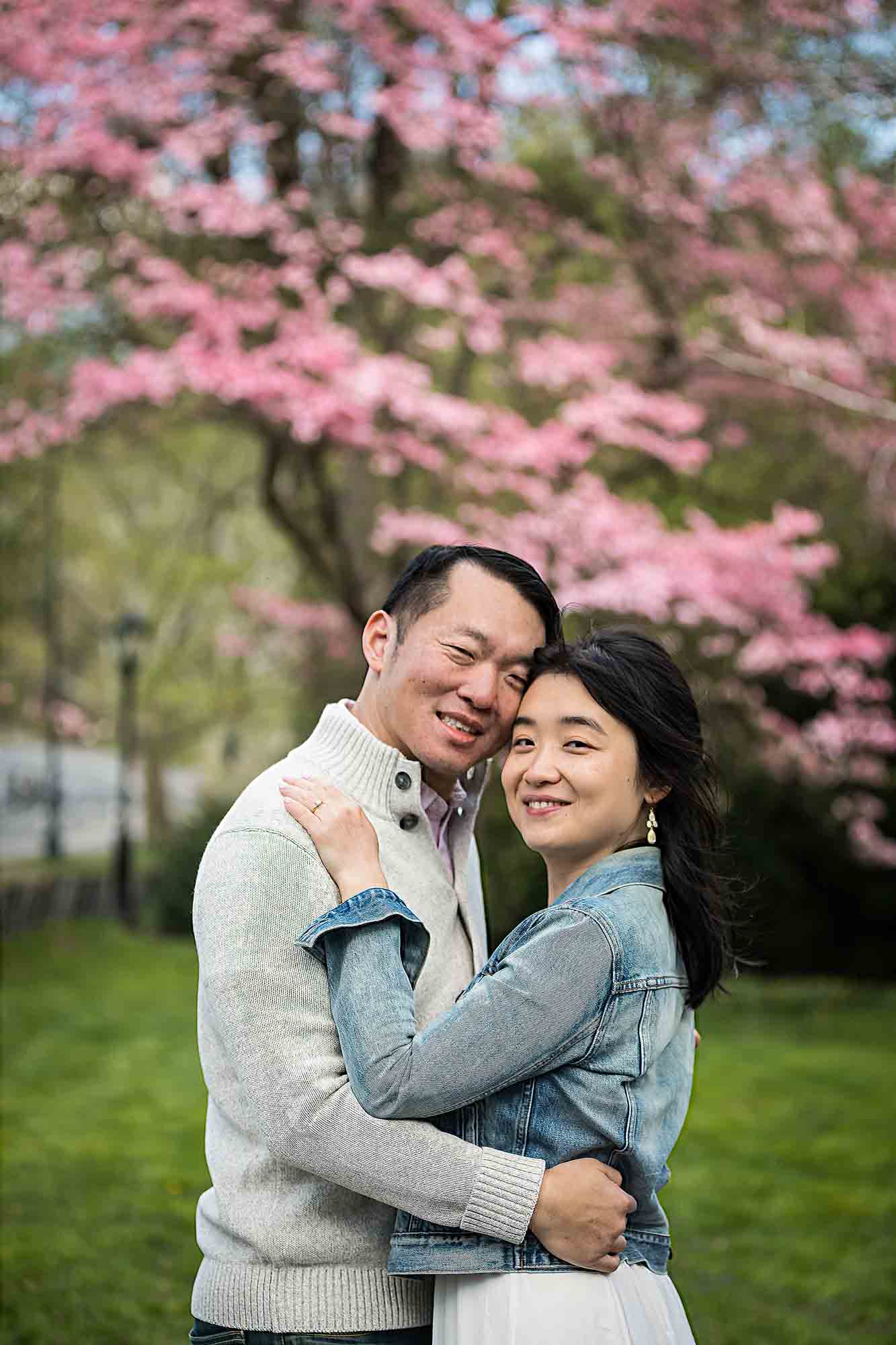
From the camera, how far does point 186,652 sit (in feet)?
51.6

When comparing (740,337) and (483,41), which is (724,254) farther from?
(483,41)

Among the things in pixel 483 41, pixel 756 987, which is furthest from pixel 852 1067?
pixel 483 41

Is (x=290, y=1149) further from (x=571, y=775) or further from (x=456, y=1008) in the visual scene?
(x=571, y=775)

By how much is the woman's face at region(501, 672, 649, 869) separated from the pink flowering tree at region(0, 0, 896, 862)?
3822mm

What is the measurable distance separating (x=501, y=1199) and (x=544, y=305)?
7106mm

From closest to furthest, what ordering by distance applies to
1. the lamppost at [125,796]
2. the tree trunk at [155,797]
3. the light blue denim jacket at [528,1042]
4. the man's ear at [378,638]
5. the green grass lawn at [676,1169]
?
the light blue denim jacket at [528,1042] < the man's ear at [378,638] < the green grass lawn at [676,1169] < the lamppost at [125,796] < the tree trunk at [155,797]

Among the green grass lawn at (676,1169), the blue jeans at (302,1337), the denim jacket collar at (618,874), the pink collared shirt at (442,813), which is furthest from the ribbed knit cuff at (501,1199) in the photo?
the green grass lawn at (676,1169)

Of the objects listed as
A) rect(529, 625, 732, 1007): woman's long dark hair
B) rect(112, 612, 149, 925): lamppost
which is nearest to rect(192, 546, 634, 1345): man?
rect(529, 625, 732, 1007): woman's long dark hair

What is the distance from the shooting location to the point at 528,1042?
5.04 ft

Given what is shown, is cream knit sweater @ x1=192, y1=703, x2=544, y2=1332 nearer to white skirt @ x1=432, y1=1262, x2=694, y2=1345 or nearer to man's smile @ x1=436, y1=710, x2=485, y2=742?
white skirt @ x1=432, y1=1262, x2=694, y2=1345

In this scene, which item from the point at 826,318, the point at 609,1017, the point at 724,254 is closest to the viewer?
the point at 609,1017

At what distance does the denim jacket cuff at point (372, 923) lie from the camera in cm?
155

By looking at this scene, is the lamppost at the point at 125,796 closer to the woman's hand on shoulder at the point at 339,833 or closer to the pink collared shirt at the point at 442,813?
the pink collared shirt at the point at 442,813

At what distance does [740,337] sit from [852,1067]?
397cm
